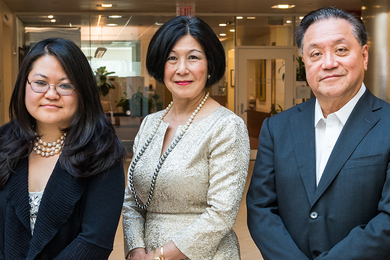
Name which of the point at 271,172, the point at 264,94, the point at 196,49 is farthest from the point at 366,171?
the point at 264,94

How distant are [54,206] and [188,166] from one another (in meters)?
0.58

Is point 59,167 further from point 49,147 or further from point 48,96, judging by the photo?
point 48,96

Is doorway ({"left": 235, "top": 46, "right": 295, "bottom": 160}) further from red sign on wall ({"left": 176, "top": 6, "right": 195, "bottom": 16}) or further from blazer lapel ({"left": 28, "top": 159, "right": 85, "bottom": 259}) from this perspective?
blazer lapel ({"left": 28, "top": 159, "right": 85, "bottom": 259})

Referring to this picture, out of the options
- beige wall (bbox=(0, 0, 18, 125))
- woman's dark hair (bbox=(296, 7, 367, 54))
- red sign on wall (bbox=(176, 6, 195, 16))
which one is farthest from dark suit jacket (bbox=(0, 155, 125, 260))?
beige wall (bbox=(0, 0, 18, 125))

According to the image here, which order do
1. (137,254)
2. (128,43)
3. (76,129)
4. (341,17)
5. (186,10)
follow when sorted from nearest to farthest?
(76,129)
(341,17)
(137,254)
(186,10)
(128,43)

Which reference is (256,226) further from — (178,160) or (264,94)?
(264,94)

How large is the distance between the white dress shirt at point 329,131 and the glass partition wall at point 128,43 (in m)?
9.12

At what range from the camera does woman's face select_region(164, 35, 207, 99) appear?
196 cm

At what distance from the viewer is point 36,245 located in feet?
5.01

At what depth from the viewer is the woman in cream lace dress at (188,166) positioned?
1817mm

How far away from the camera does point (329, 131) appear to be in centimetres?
184

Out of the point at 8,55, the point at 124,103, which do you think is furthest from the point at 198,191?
the point at 8,55

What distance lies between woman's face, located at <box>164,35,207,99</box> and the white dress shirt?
1.85ft

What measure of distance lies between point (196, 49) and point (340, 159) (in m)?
0.79
